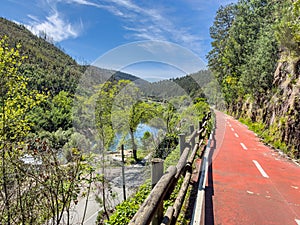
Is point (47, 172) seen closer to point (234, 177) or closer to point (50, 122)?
A: point (234, 177)

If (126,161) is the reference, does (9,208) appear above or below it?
above

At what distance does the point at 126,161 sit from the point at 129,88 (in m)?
8.06

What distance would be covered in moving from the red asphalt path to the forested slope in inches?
92.6

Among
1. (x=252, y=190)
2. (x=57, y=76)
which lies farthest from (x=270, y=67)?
(x=57, y=76)

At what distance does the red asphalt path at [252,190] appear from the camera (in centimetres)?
359

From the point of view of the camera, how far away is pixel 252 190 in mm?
4723

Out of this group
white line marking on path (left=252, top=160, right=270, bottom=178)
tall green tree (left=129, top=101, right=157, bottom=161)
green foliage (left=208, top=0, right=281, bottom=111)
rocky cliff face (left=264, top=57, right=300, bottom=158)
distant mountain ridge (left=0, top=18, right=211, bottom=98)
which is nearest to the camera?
white line marking on path (left=252, top=160, right=270, bottom=178)

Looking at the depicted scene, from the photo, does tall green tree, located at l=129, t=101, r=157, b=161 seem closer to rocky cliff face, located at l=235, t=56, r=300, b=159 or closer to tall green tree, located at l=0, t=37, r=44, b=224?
rocky cliff face, located at l=235, t=56, r=300, b=159

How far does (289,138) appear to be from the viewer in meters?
8.98

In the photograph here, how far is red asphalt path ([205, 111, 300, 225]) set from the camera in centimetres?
359

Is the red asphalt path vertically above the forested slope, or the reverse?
the forested slope

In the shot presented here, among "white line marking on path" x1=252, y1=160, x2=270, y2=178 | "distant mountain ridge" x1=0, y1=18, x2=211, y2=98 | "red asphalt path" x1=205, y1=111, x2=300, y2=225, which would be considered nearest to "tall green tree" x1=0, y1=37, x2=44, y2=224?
"red asphalt path" x1=205, y1=111, x2=300, y2=225

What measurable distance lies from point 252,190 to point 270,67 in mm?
13025

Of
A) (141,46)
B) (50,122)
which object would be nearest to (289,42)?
(141,46)
